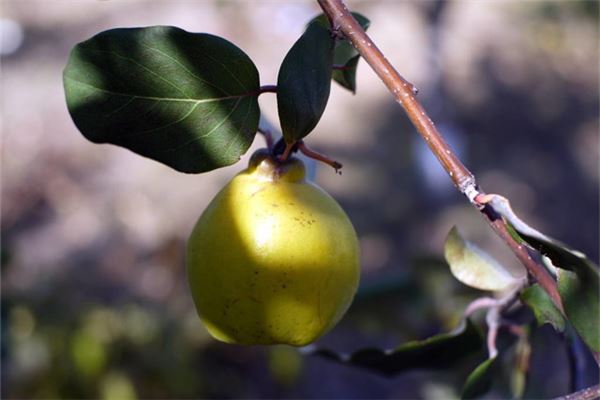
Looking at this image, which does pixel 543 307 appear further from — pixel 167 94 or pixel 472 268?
pixel 167 94

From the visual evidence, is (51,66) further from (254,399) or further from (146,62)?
(146,62)

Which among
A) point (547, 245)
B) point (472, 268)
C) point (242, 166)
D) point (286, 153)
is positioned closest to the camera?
point (547, 245)

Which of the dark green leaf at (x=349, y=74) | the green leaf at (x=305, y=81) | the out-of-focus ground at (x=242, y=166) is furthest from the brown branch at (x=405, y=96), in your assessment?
the out-of-focus ground at (x=242, y=166)

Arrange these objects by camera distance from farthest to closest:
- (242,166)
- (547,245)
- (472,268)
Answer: (242,166), (472,268), (547,245)

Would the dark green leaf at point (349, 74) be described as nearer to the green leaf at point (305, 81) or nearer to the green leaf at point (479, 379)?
the green leaf at point (305, 81)

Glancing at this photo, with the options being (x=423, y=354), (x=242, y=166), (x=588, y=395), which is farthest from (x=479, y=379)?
(x=242, y=166)

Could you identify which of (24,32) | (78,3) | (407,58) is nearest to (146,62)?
(407,58)

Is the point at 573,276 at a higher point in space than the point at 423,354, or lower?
higher
